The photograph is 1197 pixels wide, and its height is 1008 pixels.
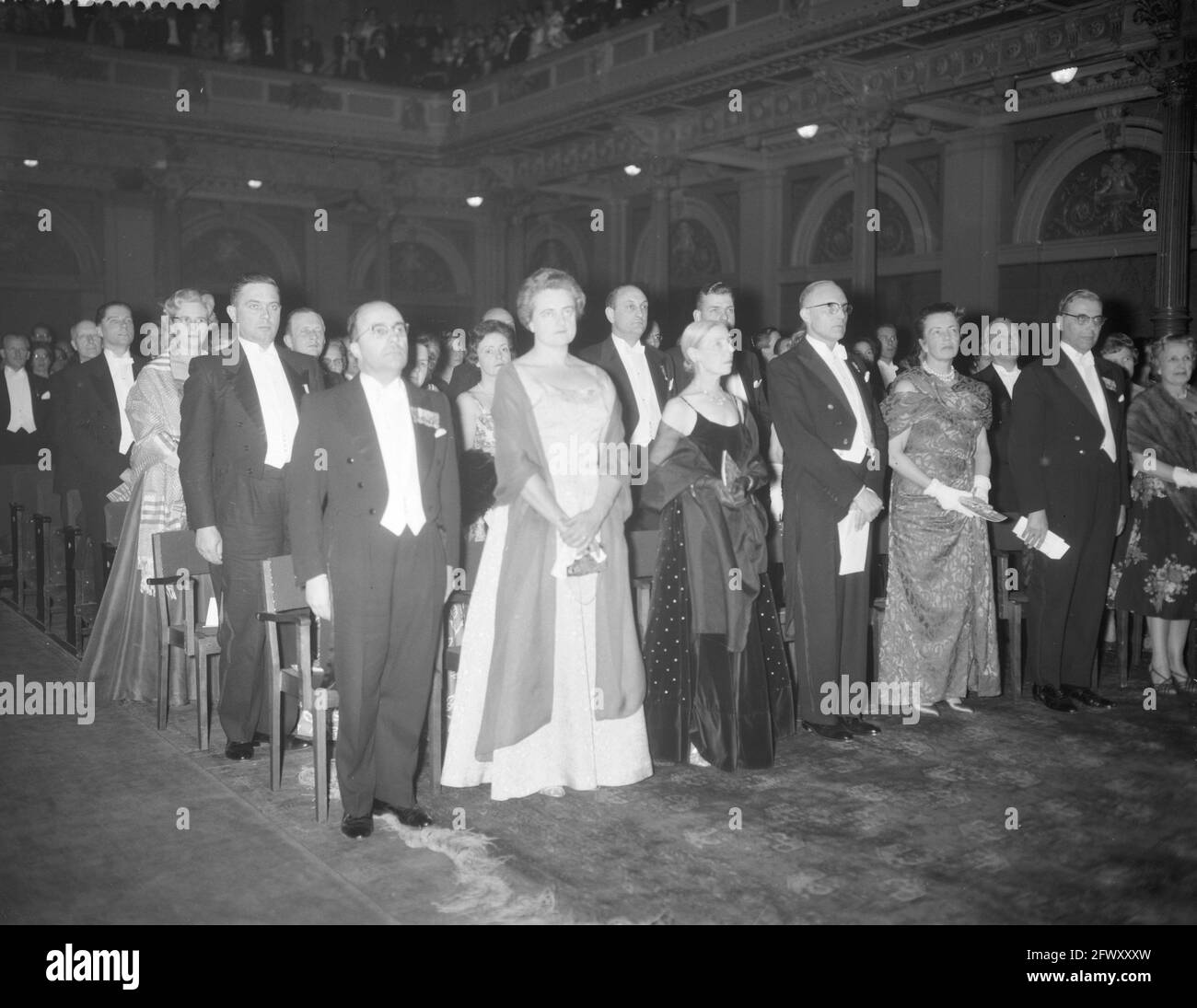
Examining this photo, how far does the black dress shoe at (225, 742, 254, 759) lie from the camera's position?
4078mm

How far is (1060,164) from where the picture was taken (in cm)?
1137

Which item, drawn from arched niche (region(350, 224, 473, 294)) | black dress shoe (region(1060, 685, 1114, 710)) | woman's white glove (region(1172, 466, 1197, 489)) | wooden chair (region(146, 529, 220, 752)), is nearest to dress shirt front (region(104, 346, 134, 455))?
wooden chair (region(146, 529, 220, 752))

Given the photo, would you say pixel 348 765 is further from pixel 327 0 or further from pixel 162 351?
pixel 327 0

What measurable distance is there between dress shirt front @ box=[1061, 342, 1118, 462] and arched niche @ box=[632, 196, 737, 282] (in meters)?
10.6

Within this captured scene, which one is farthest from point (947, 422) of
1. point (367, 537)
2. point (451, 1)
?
point (451, 1)

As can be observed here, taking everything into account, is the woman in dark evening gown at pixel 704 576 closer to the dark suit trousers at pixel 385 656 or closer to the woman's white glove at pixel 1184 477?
the dark suit trousers at pixel 385 656

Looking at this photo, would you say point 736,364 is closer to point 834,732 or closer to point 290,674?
point 834,732

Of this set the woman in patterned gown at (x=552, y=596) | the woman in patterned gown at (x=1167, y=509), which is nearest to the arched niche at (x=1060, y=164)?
the woman in patterned gown at (x=1167, y=509)

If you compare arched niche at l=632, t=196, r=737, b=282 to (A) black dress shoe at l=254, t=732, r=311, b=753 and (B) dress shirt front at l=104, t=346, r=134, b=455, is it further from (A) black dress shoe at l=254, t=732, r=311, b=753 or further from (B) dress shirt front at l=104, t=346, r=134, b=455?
→ (A) black dress shoe at l=254, t=732, r=311, b=753

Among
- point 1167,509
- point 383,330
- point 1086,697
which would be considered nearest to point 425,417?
point 383,330

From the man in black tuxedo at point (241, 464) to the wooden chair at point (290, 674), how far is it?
196 mm

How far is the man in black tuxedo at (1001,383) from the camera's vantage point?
17.3 ft

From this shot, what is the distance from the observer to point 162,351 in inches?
189

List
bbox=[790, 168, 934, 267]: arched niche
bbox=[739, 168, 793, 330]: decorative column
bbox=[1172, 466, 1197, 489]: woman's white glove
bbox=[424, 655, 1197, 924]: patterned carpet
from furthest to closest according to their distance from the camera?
bbox=[739, 168, 793, 330]: decorative column, bbox=[790, 168, 934, 267]: arched niche, bbox=[1172, 466, 1197, 489]: woman's white glove, bbox=[424, 655, 1197, 924]: patterned carpet
